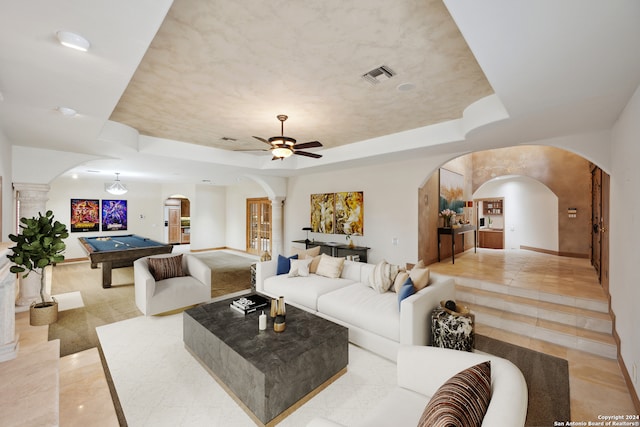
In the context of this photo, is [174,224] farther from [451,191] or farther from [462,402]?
[462,402]

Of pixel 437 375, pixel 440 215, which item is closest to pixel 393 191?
pixel 440 215

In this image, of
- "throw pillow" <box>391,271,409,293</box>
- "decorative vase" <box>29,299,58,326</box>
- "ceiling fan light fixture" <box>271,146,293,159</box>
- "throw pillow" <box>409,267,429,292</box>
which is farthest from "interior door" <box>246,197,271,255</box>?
"throw pillow" <box>409,267,429,292</box>

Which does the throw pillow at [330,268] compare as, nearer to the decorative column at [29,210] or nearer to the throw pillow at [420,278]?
the throw pillow at [420,278]

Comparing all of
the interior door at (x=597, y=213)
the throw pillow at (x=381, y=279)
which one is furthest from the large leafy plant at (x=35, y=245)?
the interior door at (x=597, y=213)

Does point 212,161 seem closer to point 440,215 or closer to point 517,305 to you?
point 440,215

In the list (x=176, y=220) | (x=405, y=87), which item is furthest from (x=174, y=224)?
(x=405, y=87)

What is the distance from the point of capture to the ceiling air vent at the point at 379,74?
261cm

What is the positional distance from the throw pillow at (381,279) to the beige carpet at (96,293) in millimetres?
2983

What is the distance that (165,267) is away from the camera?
453cm

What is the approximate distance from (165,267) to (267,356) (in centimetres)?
310

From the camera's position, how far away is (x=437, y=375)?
170 cm

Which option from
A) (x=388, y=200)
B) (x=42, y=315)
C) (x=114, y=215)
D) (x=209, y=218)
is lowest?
(x=42, y=315)

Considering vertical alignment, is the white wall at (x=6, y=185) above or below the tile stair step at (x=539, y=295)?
above

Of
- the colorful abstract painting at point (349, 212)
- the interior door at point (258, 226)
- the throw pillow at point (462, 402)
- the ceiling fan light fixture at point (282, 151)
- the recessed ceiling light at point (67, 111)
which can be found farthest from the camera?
the interior door at point (258, 226)
